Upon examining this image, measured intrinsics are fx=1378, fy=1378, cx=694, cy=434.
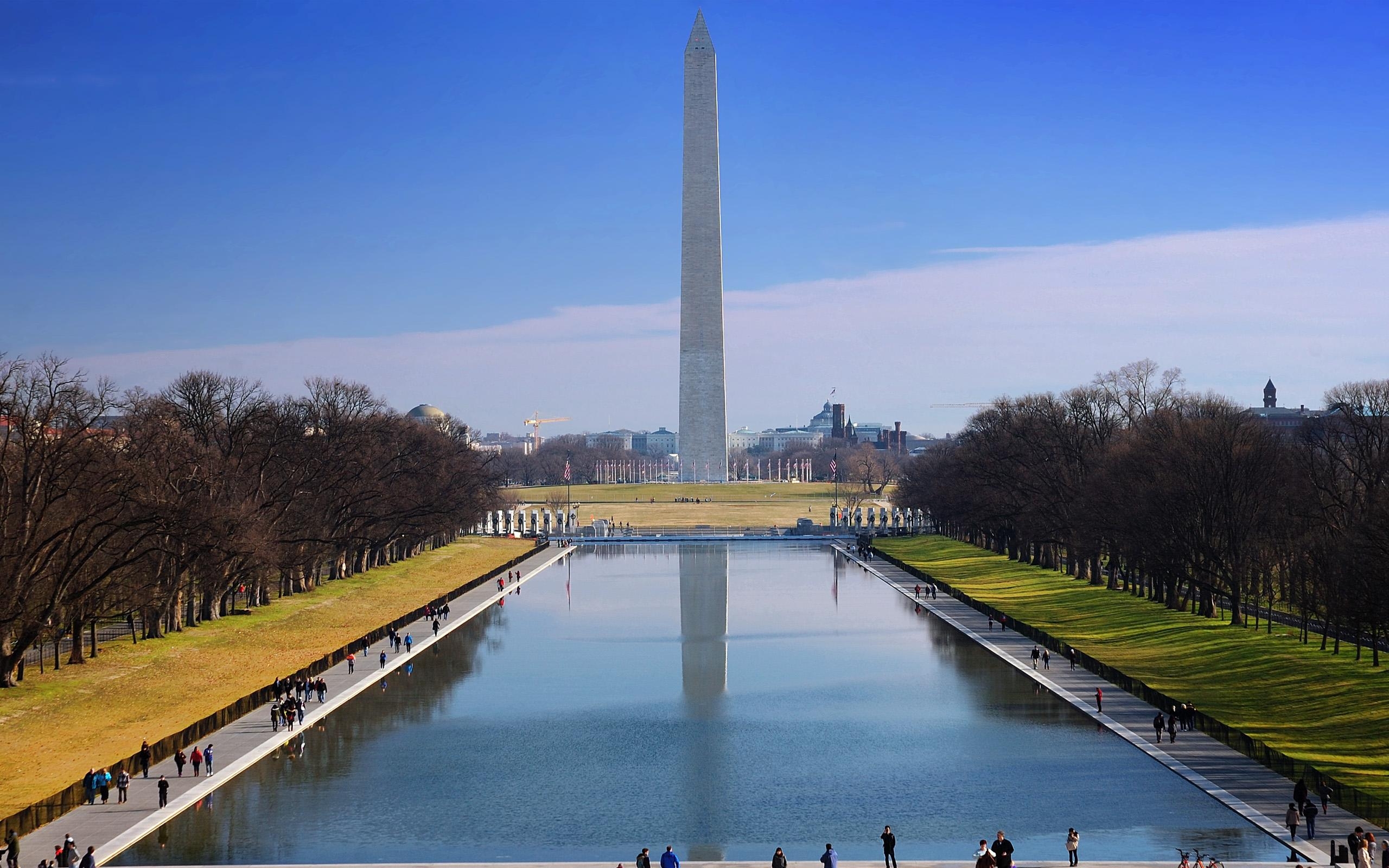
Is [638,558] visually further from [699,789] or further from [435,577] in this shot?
[699,789]

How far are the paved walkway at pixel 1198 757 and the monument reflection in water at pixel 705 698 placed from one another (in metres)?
9.10

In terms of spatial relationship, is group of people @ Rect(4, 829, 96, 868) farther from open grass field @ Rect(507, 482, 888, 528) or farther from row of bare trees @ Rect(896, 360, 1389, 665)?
open grass field @ Rect(507, 482, 888, 528)

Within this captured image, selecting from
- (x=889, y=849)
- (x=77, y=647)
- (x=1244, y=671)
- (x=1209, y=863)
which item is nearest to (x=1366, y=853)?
(x=1209, y=863)

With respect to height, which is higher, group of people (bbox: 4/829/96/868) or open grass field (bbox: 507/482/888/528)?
open grass field (bbox: 507/482/888/528)

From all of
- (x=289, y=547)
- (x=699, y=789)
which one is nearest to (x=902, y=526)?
(x=289, y=547)

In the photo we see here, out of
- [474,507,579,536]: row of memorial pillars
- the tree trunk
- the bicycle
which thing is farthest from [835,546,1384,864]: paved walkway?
[474,507,579,536]: row of memorial pillars

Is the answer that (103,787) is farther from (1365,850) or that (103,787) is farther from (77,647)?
(1365,850)

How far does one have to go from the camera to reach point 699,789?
26.4 m

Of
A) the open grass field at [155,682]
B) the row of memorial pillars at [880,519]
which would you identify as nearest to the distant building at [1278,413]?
the row of memorial pillars at [880,519]

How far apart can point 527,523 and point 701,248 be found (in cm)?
2902

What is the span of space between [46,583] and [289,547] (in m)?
18.7

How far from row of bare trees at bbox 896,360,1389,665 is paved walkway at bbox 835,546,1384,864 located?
6507 mm

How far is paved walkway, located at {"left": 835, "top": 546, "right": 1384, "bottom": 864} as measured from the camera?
2338 cm

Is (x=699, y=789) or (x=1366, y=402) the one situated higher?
(x=1366, y=402)
